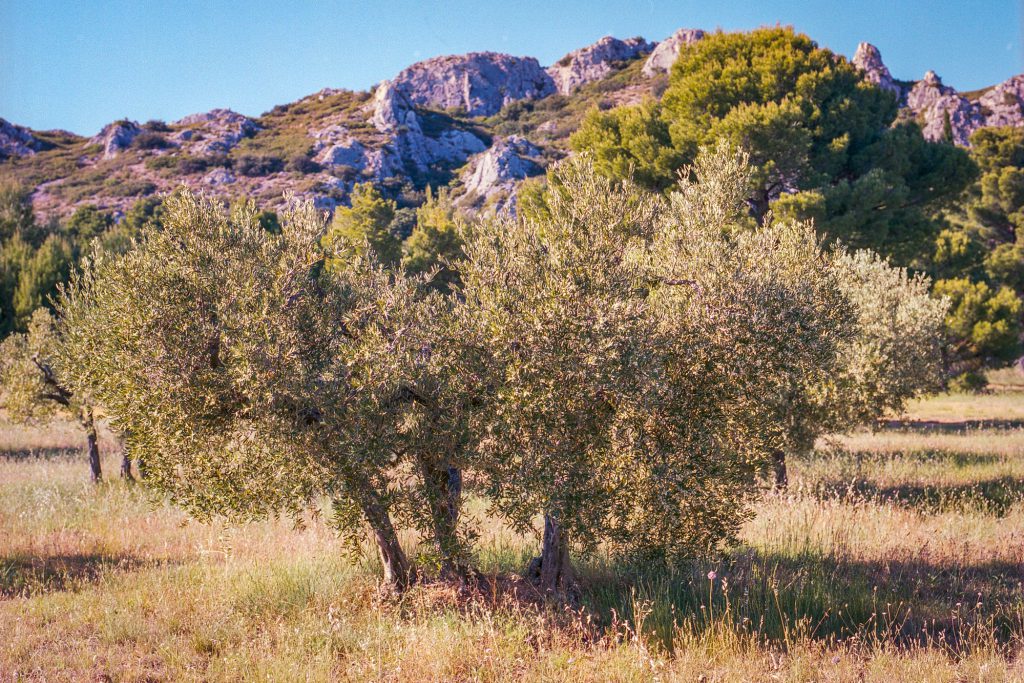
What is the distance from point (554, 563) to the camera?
33.7 ft

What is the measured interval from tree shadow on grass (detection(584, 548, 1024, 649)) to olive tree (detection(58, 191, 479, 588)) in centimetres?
348

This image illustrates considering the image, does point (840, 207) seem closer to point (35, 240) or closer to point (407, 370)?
point (407, 370)

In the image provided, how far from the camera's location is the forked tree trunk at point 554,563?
10.1 meters

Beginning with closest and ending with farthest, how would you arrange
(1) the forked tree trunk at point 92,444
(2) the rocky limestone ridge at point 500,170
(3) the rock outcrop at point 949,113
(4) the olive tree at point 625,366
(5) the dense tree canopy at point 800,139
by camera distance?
(4) the olive tree at point 625,366, (1) the forked tree trunk at point 92,444, (5) the dense tree canopy at point 800,139, (2) the rocky limestone ridge at point 500,170, (3) the rock outcrop at point 949,113

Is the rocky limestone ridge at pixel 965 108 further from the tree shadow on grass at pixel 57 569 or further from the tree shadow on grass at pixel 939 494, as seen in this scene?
the tree shadow on grass at pixel 57 569

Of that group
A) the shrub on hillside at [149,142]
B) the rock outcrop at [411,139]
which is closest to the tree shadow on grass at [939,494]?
the rock outcrop at [411,139]

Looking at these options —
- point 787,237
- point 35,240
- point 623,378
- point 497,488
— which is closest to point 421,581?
point 497,488

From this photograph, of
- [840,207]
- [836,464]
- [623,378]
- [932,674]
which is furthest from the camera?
[840,207]

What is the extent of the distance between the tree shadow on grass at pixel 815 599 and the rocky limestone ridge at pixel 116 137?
476 ft

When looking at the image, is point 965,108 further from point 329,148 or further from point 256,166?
point 256,166

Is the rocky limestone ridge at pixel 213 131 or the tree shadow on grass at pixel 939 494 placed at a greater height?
the rocky limestone ridge at pixel 213 131

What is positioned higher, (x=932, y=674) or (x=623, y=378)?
(x=623, y=378)

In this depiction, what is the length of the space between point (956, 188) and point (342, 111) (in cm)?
15079

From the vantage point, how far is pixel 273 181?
110125 mm
